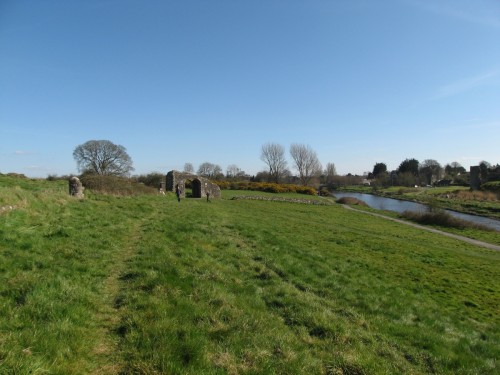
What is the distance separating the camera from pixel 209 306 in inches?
212

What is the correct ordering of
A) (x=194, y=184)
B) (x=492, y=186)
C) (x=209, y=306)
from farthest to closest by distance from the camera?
(x=492, y=186) → (x=194, y=184) → (x=209, y=306)

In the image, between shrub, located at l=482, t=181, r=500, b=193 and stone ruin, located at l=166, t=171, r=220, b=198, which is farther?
→ shrub, located at l=482, t=181, r=500, b=193

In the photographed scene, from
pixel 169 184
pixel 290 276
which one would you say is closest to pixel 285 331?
pixel 290 276

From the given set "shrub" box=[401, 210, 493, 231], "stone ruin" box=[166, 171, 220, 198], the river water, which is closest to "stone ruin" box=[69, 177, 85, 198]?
"stone ruin" box=[166, 171, 220, 198]

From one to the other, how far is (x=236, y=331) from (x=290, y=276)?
3753 millimetres

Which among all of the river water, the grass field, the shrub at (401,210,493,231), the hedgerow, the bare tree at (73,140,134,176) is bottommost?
the river water

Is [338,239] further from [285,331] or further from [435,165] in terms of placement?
[435,165]

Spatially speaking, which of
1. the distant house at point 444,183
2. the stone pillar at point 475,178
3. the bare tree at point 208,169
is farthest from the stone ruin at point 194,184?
Result: the distant house at point 444,183

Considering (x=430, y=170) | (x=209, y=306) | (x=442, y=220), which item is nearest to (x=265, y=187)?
(x=442, y=220)

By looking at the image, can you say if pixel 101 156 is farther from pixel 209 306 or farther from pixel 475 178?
pixel 475 178

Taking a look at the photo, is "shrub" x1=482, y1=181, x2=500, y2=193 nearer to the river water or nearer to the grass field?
the river water

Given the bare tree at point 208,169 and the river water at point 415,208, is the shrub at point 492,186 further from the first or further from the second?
the bare tree at point 208,169

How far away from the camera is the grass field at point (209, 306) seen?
12.8 feet

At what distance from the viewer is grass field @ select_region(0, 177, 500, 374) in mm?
3910
